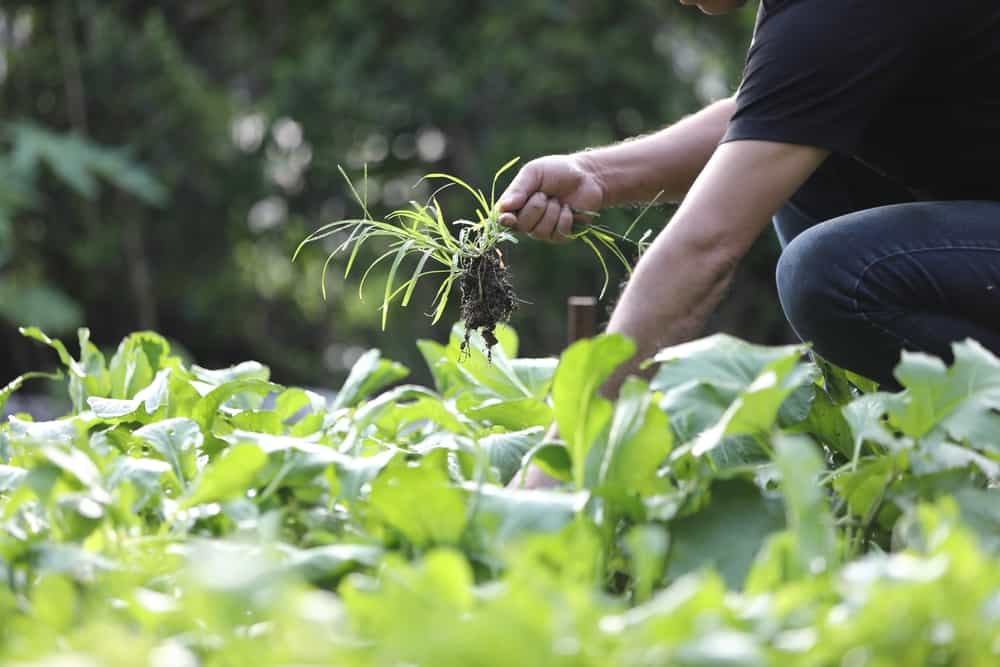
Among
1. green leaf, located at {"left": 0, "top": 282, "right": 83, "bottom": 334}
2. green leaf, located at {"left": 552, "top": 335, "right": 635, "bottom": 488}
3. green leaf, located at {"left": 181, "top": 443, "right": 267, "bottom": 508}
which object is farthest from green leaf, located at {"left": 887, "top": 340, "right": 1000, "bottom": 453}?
green leaf, located at {"left": 0, "top": 282, "right": 83, "bottom": 334}

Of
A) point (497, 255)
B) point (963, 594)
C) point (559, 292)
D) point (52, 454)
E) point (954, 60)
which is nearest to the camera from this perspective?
point (963, 594)

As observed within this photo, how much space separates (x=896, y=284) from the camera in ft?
4.76

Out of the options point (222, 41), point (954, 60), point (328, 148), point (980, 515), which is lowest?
point (328, 148)

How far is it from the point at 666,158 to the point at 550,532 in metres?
0.96

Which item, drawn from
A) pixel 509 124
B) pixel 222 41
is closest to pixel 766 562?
pixel 509 124

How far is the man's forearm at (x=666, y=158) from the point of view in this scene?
1.75 m

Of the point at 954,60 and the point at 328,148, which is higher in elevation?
the point at 954,60

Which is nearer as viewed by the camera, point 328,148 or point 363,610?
point 363,610

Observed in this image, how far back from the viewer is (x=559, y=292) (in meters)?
6.33

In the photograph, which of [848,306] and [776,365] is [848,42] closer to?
[848,306]

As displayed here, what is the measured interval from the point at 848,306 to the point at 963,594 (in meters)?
0.77

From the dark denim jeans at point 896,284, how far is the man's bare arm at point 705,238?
218 millimetres

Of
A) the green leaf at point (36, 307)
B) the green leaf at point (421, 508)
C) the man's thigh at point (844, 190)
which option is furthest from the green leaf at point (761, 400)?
the green leaf at point (36, 307)

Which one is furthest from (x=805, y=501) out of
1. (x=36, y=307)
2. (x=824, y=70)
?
(x=36, y=307)
